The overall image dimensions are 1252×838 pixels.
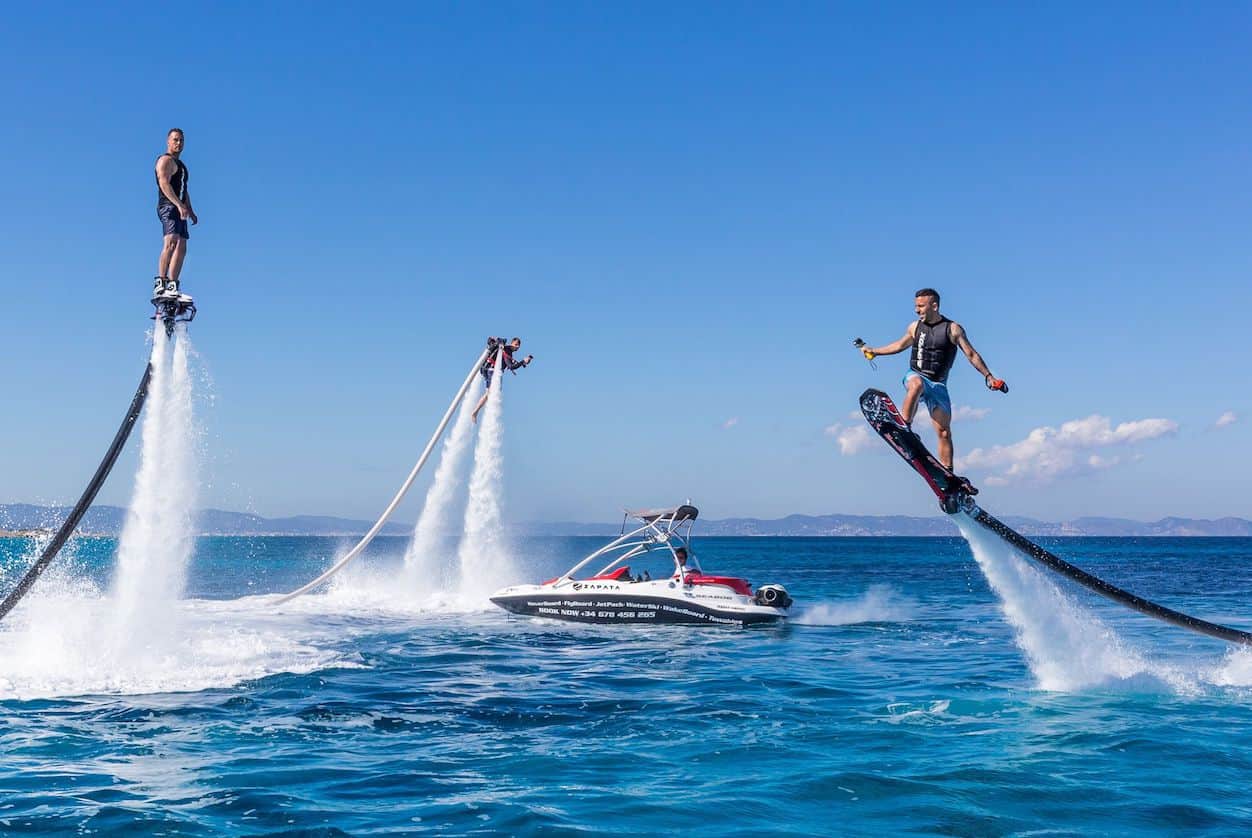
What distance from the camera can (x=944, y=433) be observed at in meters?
13.2

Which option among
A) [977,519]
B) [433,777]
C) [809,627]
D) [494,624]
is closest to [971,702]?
[977,519]

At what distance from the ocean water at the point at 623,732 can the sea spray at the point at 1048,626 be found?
0.25 ft

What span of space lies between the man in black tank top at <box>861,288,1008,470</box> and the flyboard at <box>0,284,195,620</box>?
Answer: 9.49 meters

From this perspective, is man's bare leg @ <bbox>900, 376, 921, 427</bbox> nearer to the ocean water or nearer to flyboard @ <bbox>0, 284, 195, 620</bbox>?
the ocean water

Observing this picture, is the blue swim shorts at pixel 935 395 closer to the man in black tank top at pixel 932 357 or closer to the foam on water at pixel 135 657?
the man in black tank top at pixel 932 357

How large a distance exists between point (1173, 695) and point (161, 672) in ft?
66.0

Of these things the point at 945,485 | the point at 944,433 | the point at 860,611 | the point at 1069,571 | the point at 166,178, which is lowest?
the point at 860,611

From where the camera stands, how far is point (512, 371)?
35.8m

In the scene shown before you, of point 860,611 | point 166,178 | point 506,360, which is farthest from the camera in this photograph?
point 860,611

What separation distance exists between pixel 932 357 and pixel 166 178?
1040 cm

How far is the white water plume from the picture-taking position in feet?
47.8

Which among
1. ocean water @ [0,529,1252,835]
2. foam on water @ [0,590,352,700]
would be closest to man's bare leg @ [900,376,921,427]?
ocean water @ [0,529,1252,835]

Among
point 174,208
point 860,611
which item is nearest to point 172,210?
point 174,208

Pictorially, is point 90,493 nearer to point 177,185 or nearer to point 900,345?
point 177,185
